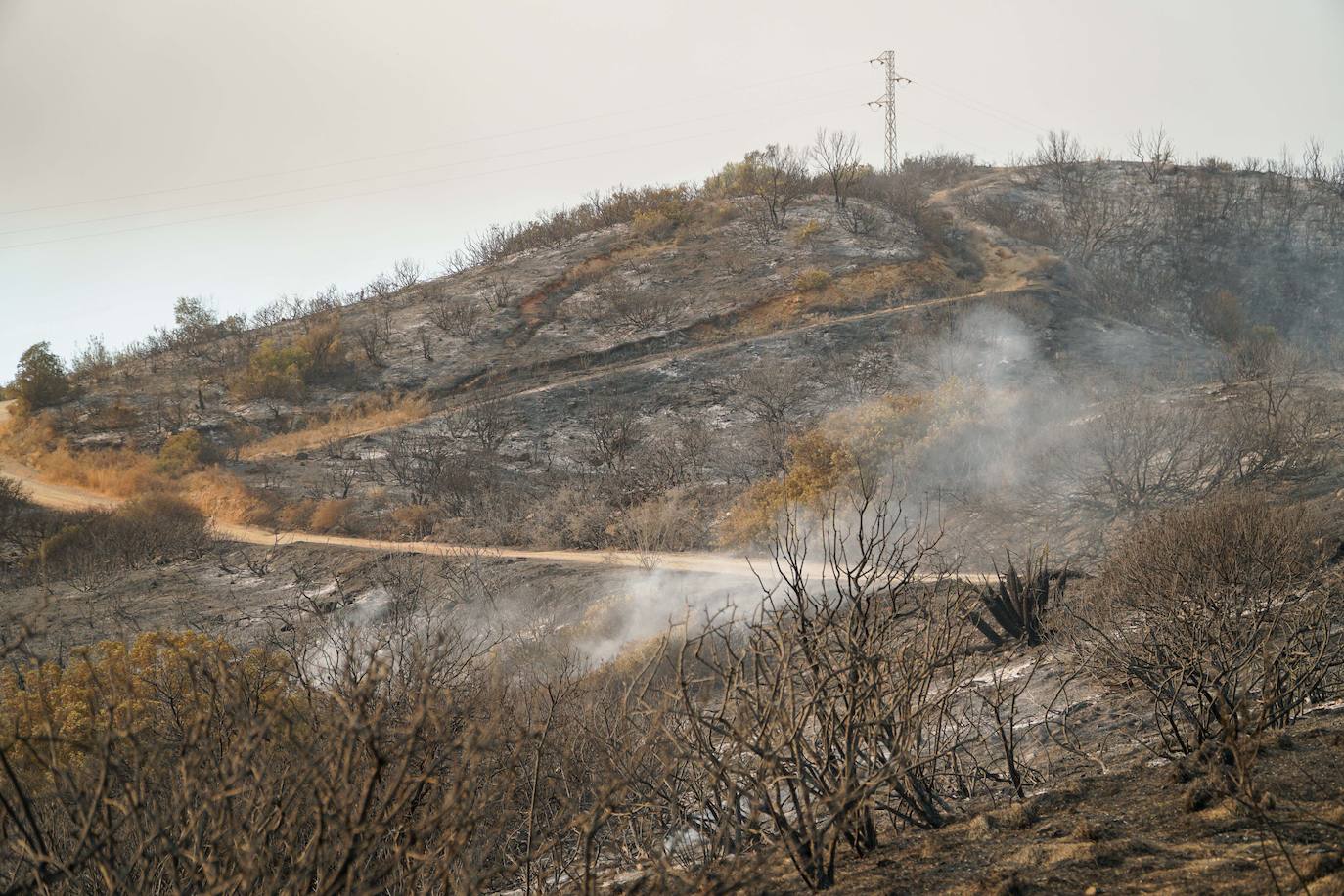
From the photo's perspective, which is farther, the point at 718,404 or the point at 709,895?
the point at 718,404

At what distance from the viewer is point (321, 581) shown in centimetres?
2106

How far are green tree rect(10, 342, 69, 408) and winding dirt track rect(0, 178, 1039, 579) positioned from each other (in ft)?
5.05

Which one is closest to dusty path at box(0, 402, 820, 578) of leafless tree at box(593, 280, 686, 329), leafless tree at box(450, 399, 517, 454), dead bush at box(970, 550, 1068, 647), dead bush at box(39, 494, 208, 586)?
dead bush at box(39, 494, 208, 586)

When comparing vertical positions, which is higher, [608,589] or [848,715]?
[848,715]

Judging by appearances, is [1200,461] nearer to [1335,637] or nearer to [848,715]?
[1335,637]

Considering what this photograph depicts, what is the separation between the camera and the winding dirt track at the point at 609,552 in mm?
19641

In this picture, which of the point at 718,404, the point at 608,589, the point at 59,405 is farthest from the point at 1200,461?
the point at 59,405

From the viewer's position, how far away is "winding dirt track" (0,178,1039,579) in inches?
773

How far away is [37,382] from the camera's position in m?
36.7

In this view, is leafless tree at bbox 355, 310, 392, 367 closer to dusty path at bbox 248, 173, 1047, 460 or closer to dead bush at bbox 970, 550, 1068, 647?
dusty path at bbox 248, 173, 1047, 460

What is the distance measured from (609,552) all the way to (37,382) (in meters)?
28.8

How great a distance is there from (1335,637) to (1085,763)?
9.29 ft

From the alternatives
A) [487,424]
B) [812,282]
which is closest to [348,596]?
[487,424]

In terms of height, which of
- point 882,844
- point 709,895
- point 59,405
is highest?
point 59,405
